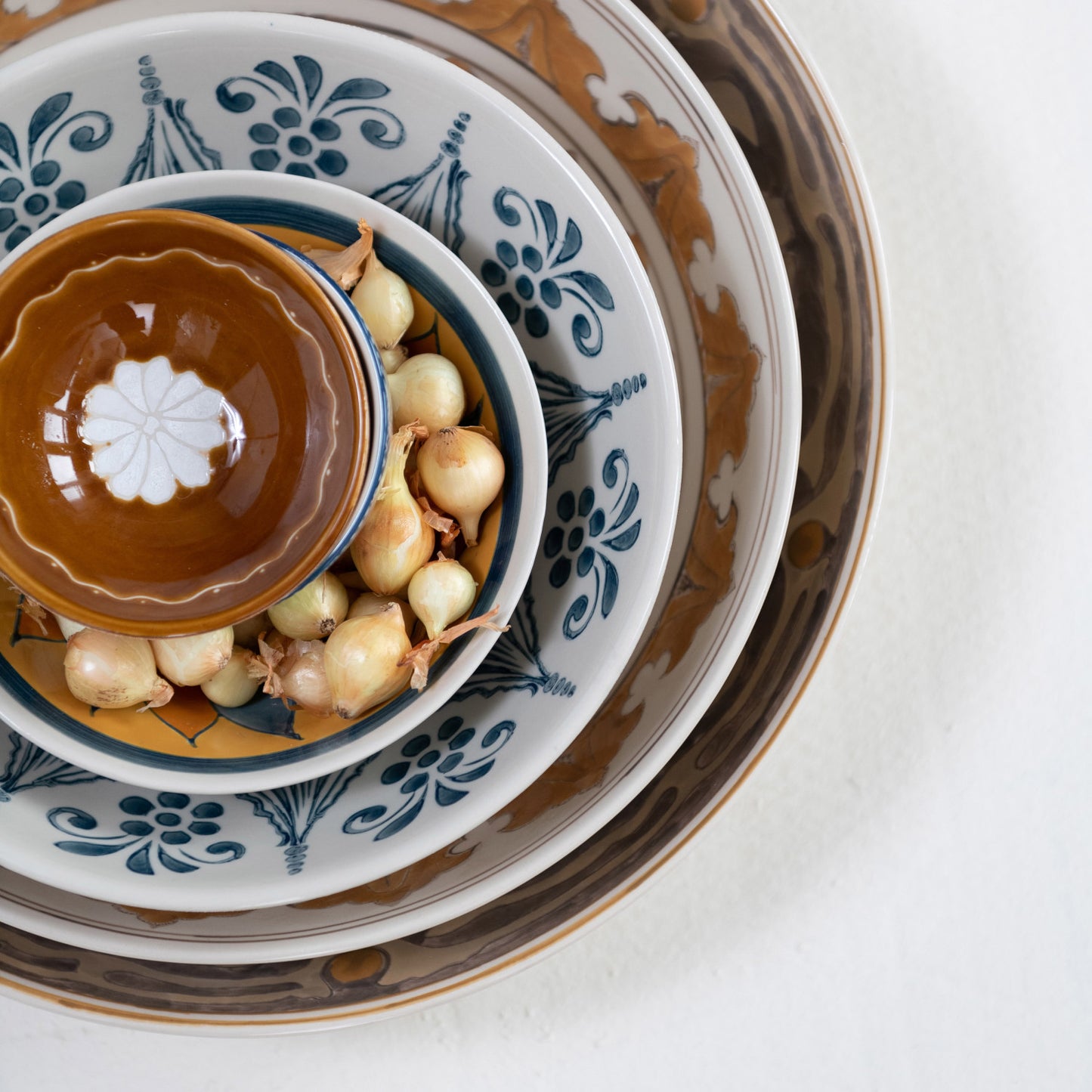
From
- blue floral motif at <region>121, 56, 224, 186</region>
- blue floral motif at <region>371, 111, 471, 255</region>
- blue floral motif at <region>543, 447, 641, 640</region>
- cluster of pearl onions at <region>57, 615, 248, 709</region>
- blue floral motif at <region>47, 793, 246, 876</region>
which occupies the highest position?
blue floral motif at <region>121, 56, 224, 186</region>

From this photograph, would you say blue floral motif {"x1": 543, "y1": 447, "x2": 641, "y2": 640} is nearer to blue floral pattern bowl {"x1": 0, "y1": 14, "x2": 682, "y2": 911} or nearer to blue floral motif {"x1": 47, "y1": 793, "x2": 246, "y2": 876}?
blue floral pattern bowl {"x1": 0, "y1": 14, "x2": 682, "y2": 911}

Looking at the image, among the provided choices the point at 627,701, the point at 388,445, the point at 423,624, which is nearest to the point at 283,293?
the point at 388,445

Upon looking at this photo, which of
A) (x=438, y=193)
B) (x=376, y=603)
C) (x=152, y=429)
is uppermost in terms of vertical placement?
(x=438, y=193)

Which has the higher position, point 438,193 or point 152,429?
point 438,193

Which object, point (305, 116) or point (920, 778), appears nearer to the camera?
point (305, 116)

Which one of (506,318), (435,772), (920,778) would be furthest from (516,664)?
(920,778)

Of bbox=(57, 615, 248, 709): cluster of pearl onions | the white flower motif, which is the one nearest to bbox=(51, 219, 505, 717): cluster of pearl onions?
bbox=(57, 615, 248, 709): cluster of pearl onions

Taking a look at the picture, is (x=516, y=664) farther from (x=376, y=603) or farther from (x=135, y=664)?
(x=135, y=664)

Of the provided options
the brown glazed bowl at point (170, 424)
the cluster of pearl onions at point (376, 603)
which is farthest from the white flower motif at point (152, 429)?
the cluster of pearl onions at point (376, 603)
